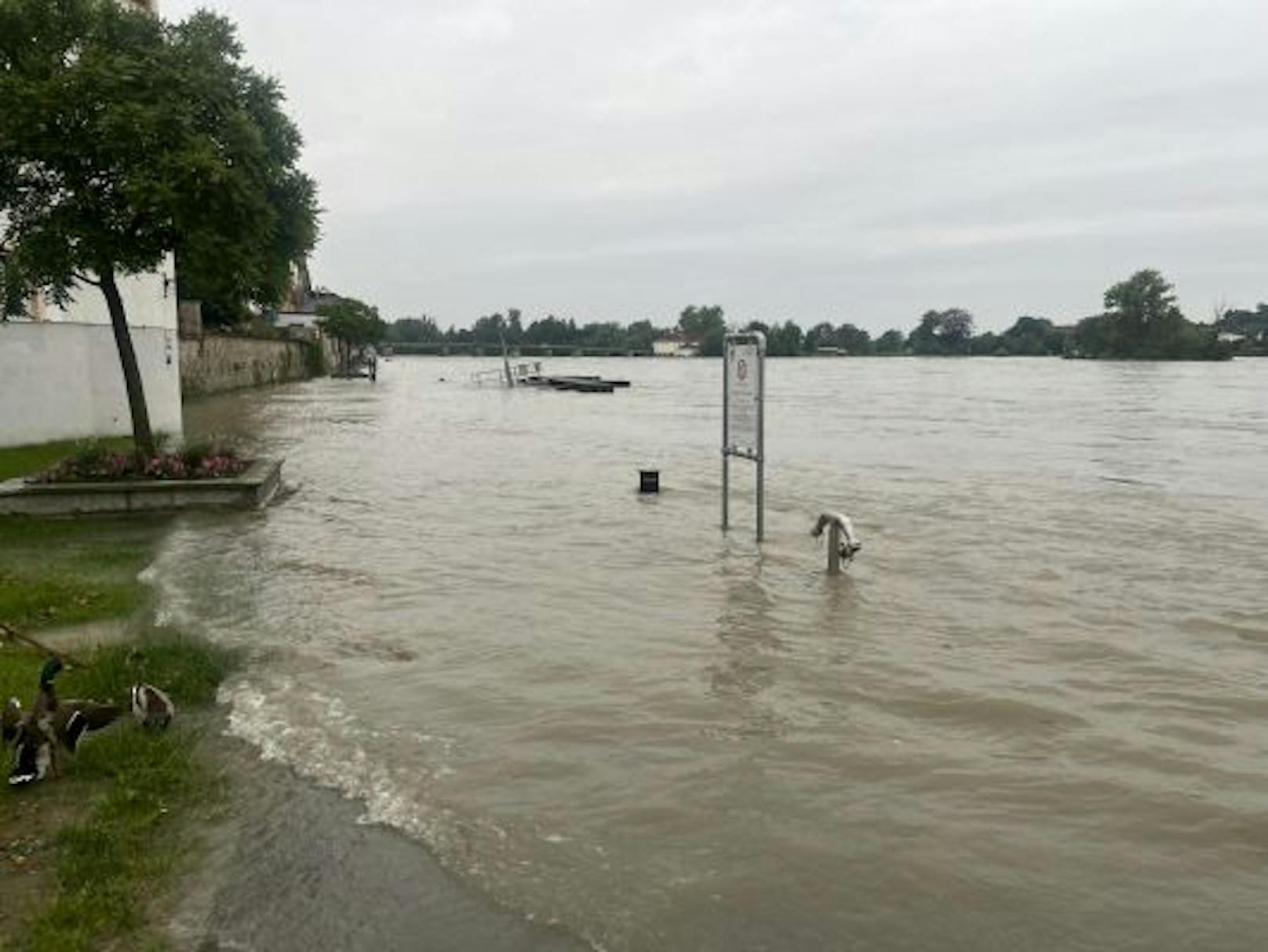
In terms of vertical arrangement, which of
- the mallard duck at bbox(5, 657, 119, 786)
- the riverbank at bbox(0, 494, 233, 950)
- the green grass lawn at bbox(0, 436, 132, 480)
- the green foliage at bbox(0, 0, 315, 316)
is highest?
the green foliage at bbox(0, 0, 315, 316)

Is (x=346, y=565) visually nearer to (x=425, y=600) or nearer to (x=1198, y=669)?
(x=425, y=600)

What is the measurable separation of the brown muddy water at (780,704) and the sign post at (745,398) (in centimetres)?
124

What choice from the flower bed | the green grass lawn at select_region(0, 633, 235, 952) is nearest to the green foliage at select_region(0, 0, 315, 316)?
the flower bed

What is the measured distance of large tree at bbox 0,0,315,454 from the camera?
46.4 ft

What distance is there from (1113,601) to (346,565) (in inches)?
314

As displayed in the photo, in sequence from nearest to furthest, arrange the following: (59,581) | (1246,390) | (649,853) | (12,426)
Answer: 1. (649,853)
2. (59,581)
3. (12,426)
4. (1246,390)

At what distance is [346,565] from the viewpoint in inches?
502

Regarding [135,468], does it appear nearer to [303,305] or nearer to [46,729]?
[46,729]

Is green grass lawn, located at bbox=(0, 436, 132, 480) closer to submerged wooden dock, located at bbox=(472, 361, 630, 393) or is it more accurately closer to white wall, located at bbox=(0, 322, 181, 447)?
white wall, located at bbox=(0, 322, 181, 447)

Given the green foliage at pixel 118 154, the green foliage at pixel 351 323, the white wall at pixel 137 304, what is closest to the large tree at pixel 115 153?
the green foliage at pixel 118 154

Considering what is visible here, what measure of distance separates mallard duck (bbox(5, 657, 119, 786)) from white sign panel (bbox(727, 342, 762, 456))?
8.68 metres

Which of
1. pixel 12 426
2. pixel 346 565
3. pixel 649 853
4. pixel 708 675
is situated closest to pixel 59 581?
pixel 346 565

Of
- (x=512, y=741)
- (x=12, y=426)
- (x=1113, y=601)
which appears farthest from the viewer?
(x=12, y=426)

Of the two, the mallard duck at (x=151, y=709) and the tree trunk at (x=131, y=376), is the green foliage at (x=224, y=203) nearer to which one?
the tree trunk at (x=131, y=376)
